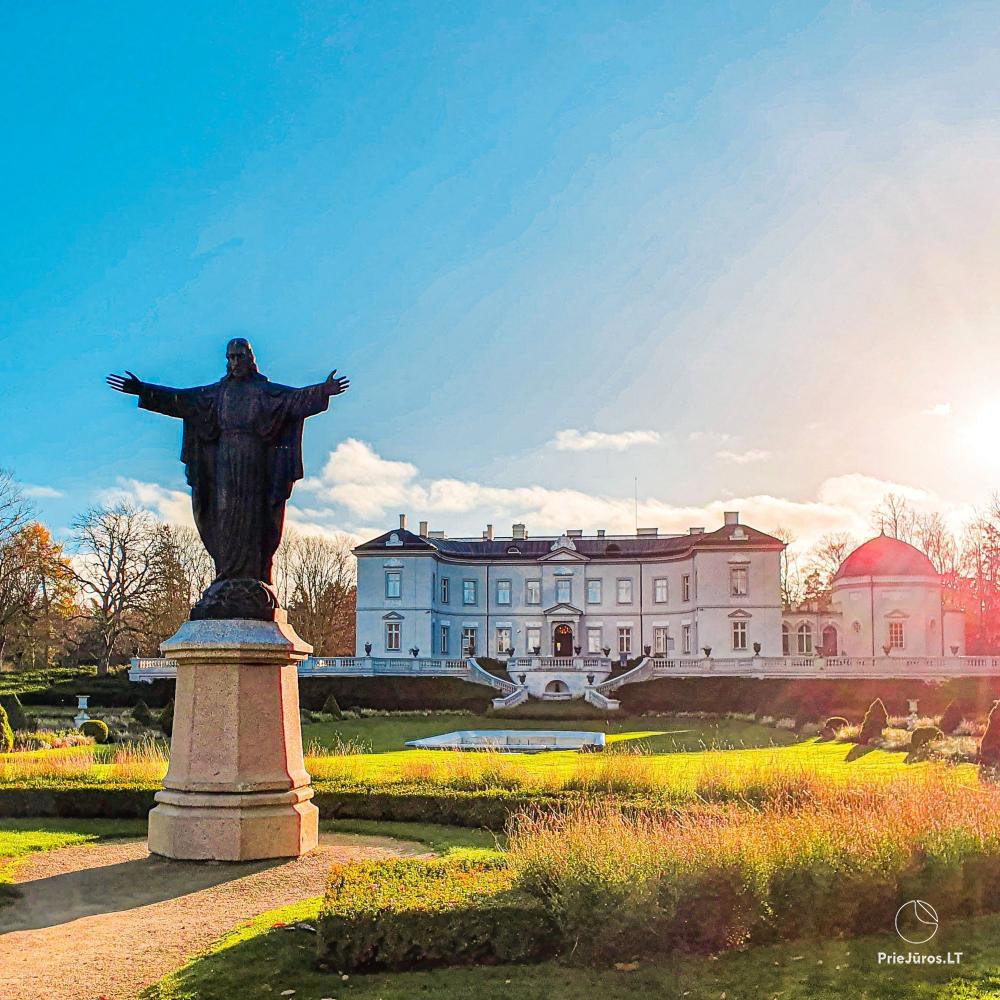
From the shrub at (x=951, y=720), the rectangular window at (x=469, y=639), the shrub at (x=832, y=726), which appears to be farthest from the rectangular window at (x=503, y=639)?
the shrub at (x=951, y=720)

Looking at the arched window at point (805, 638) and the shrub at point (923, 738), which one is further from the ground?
the arched window at point (805, 638)

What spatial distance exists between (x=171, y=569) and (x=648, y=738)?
110 feet

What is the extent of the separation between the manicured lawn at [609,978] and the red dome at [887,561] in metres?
45.5

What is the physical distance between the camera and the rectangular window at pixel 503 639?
58594mm

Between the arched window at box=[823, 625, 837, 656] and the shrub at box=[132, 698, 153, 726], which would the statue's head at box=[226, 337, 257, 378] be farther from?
the arched window at box=[823, 625, 837, 656]

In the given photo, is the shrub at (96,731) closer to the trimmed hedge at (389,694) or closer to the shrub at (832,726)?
the trimmed hedge at (389,694)

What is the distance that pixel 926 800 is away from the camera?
878 cm

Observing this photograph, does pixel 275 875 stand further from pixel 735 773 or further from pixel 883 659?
pixel 883 659

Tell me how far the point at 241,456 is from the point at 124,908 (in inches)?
155

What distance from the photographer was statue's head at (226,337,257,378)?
967 cm

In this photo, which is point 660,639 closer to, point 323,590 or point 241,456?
point 323,590

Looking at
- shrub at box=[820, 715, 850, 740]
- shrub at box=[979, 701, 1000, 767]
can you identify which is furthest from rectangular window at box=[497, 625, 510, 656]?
shrub at box=[979, 701, 1000, 767]

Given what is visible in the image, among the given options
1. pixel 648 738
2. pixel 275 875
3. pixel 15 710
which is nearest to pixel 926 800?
pixel 275 875

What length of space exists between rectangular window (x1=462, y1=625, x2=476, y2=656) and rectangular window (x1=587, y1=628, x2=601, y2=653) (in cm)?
668
